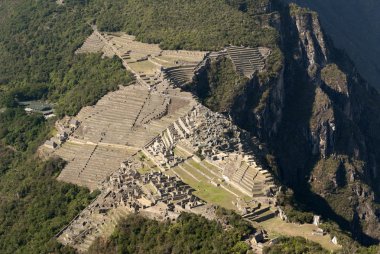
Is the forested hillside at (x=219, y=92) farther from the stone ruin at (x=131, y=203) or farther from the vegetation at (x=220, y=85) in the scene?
the stone ruin at (x=131, y=203)

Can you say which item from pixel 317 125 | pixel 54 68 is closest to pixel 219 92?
pixel 317 125

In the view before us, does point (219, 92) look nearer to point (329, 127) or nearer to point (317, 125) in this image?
point (317, 125)

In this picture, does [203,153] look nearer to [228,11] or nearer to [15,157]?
[15,157]

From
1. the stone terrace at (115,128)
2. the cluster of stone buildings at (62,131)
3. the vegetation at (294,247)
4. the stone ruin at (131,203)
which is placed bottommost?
the cluster of stone buildings at (62,131)

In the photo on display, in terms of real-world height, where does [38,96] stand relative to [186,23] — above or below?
below

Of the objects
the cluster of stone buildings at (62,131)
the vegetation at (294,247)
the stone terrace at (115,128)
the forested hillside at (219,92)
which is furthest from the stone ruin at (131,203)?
the cluster of stone buildings at (62,131)
